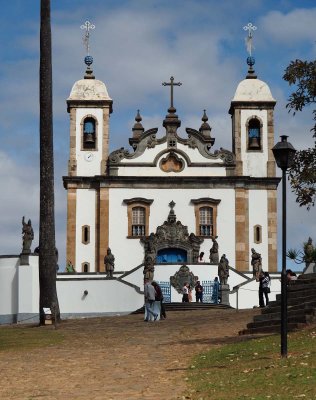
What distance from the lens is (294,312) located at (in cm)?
2186

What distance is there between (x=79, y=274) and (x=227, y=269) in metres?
6.41

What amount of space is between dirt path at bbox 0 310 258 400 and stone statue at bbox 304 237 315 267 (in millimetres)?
17491

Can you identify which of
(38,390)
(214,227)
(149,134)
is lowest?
(38,390)

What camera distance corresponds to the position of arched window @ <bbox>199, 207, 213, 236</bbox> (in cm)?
5159

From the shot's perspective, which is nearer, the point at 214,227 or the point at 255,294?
the point at 255,294

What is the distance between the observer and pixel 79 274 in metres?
45.8

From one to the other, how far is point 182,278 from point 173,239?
6499 mm

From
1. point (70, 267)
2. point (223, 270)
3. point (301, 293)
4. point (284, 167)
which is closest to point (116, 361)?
point (284, 167)

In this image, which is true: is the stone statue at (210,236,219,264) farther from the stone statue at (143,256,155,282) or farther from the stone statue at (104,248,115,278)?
the stone statue at (143,256,155,282)

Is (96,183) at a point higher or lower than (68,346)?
higher

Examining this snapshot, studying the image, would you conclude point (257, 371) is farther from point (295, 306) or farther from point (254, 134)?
point (254, 134)

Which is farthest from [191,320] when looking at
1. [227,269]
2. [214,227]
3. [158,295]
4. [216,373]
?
[214,227]

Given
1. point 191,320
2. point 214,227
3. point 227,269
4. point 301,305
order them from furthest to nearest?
point 214,227 < point 227,269 < point 191,320 < point 301,305

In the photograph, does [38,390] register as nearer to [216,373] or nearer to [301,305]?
[216,373]
